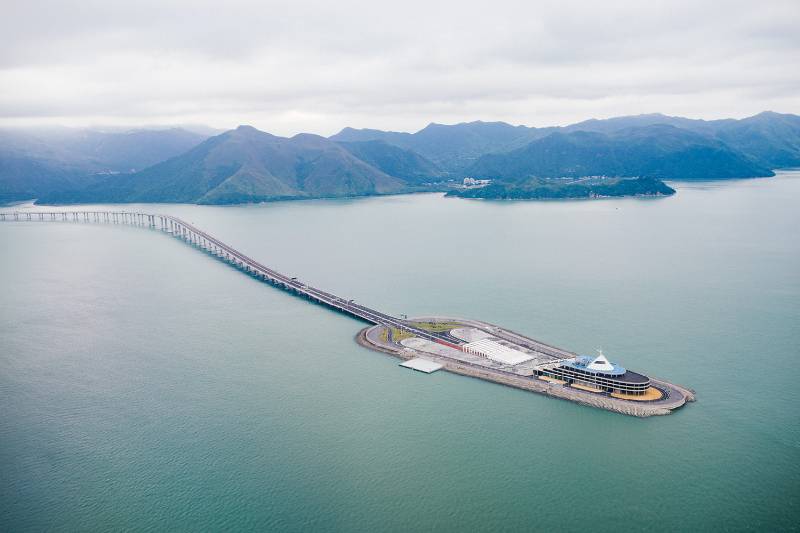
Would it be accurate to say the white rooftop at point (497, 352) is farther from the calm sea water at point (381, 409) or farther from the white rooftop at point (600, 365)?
the white rooftop at point (600, 365)

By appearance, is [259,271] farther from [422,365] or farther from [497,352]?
[497,352]

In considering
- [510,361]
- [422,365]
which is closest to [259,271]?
[422,365]

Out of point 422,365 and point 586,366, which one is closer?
point 586,366

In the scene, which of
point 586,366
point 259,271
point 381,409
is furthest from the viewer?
point 259,271

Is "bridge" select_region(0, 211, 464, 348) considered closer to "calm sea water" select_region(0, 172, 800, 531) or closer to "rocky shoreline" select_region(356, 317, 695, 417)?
"calm sea water" select_region(0, 172, 800, 531)

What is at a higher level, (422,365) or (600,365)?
(600,365)

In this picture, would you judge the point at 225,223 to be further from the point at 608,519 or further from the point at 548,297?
the point at 608,519

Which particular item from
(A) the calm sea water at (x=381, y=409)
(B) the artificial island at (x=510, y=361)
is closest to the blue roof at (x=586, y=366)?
(B) the artificial island at (x=510, y=361)
